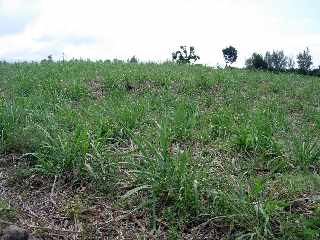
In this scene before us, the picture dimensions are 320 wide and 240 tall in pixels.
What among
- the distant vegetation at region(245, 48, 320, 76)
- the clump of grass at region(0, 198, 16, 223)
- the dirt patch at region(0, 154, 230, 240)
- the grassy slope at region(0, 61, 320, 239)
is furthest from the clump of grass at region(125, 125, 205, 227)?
the distant vegetation at region(245, 48, 320, 76)

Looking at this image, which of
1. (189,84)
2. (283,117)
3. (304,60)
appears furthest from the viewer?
(304,60)

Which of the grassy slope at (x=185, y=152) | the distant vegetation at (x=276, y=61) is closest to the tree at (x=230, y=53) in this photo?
the distant vegetation at (x=276, y=61)

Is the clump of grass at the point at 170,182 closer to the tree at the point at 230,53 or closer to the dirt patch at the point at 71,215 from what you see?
the dirt patch at the point at 71,215

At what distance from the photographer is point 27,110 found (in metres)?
5.05

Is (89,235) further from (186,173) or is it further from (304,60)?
(304,60)

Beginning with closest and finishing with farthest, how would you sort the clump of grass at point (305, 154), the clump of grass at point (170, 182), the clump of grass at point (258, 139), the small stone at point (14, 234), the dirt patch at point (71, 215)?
the small stone at point (14, 234), the dirt patch at point (71, 215), the clump of grass at point (170, 182), the clump of grass at point (305, 154), the clump of grass at point (258, 139)

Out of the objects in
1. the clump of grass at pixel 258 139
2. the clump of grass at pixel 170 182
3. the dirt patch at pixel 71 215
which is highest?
the clump of grass at pixel 258 139

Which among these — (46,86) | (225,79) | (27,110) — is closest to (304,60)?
(225,79)

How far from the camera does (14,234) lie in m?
2.91

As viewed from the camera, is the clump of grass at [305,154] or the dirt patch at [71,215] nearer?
the dirt patch at [71,215]

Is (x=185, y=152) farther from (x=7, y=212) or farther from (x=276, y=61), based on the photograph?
(x=276, y=61)

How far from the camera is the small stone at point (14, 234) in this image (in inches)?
114

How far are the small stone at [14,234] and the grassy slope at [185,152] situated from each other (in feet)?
2.52

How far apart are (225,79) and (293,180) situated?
5.06 metres
